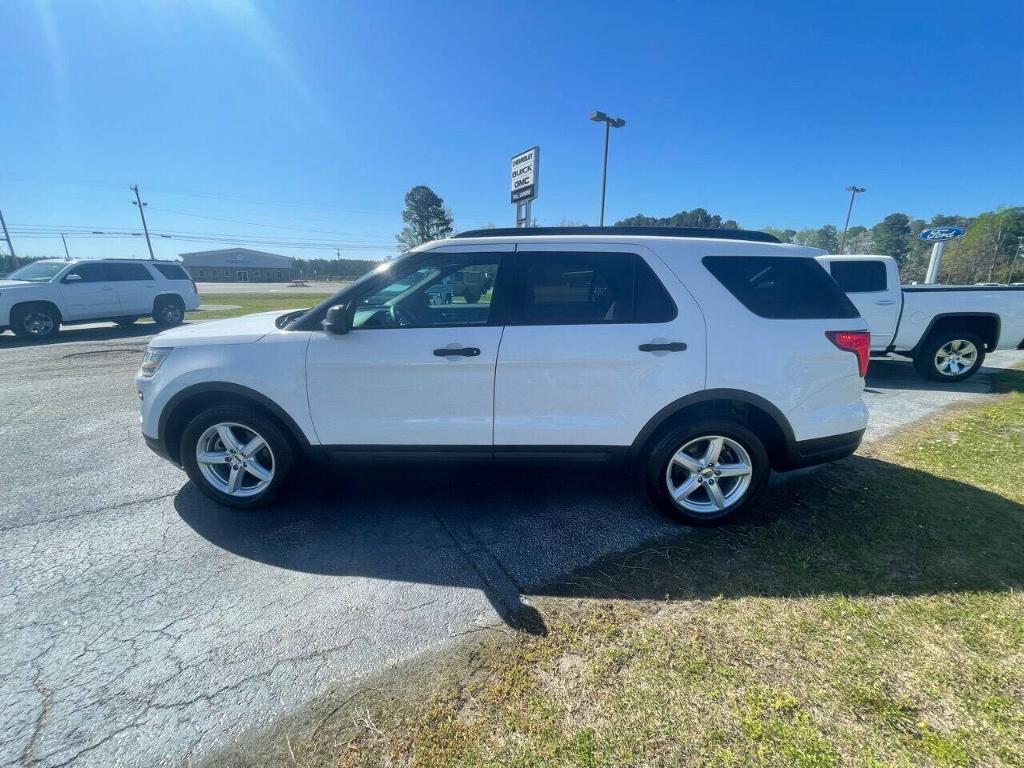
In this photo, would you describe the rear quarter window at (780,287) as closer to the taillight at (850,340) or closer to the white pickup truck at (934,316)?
the taillight at (850,340)

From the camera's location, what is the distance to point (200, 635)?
2.10m

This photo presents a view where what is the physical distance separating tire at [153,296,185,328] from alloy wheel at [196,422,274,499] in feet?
40.9

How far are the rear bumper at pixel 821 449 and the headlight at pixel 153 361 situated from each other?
172 inches

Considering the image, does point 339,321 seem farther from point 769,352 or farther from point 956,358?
point 956,358

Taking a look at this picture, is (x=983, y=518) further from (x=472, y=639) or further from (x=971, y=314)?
(x=971, y=314)

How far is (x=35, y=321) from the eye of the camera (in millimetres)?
10180

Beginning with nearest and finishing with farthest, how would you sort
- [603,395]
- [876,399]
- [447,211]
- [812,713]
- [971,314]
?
[812,713] → [603,395] → [876,399] → [971,314] → [447,211]

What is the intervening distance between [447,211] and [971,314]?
250ft

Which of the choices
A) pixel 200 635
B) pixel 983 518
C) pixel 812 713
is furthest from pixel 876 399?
pixel 200 635

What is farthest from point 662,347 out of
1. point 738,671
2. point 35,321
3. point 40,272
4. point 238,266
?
point 238,266

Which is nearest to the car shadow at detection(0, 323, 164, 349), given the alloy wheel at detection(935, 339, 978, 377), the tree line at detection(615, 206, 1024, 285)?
the alloy wheel at detection(935, 339, 978, 377)

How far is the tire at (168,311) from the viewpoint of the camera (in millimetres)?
12570

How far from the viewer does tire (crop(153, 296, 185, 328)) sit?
12.6m

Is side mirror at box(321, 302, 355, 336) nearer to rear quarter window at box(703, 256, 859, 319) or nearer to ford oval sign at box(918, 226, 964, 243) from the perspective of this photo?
rear quarter window at box(703, 256, 859, 319)
